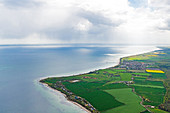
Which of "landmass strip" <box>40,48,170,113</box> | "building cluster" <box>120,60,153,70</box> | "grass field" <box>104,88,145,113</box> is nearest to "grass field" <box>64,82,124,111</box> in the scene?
"landmass strip" <box>40,48,170,113</box>

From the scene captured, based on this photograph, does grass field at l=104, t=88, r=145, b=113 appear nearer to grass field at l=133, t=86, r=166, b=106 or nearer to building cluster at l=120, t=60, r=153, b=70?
grass field at l=133, t=86, r=166, b=106

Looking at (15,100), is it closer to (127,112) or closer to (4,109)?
(4,109)

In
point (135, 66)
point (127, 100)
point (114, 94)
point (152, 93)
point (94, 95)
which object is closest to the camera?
point (127, 100)

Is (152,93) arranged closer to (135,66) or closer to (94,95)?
(94,95)

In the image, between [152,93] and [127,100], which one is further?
[152,93]

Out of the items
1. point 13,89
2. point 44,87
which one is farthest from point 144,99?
point 13,89

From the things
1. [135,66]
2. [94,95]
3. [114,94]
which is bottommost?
[94,95]

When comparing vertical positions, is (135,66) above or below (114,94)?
above

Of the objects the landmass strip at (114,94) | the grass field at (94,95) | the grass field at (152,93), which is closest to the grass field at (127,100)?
the landmass strip at (114,94)

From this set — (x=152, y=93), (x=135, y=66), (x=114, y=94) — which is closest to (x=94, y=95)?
(x=114, y=94)

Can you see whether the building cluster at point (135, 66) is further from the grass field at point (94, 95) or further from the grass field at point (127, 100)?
the grass field at point (127, 100)
